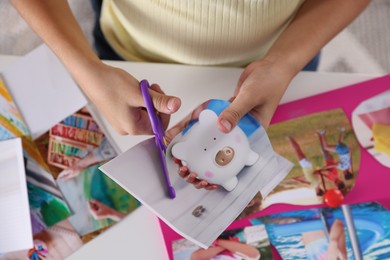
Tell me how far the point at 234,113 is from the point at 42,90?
30cm

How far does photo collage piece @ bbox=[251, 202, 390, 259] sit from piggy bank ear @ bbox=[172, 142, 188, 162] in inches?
7.1

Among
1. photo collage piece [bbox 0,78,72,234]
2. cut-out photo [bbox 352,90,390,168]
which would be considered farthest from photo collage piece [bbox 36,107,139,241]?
cut-out photo [bbox 352,90,390,168]

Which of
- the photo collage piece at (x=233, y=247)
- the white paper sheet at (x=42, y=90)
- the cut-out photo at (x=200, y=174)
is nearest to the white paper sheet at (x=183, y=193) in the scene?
the cut-out photo at (x=200, y=174)

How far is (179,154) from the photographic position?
1.73 feet

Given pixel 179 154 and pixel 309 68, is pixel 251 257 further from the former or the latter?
pixel 309 68

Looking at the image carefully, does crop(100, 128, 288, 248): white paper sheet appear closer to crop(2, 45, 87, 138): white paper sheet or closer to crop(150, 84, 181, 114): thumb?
crop(150, 84, 181, 114): thumb

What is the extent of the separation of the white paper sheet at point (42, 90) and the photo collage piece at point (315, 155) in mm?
285

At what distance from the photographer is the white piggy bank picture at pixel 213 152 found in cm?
54

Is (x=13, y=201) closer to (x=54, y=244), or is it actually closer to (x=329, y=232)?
(x=54, y=244)

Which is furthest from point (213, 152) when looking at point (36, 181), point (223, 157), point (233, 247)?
point (36, 181)

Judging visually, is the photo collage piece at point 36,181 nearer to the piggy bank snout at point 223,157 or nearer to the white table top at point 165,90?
the white table top at point 165,90

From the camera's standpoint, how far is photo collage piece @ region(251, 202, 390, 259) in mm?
643

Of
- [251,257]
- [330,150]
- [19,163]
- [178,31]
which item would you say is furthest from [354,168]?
[19,163]

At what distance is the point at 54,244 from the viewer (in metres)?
0.65
